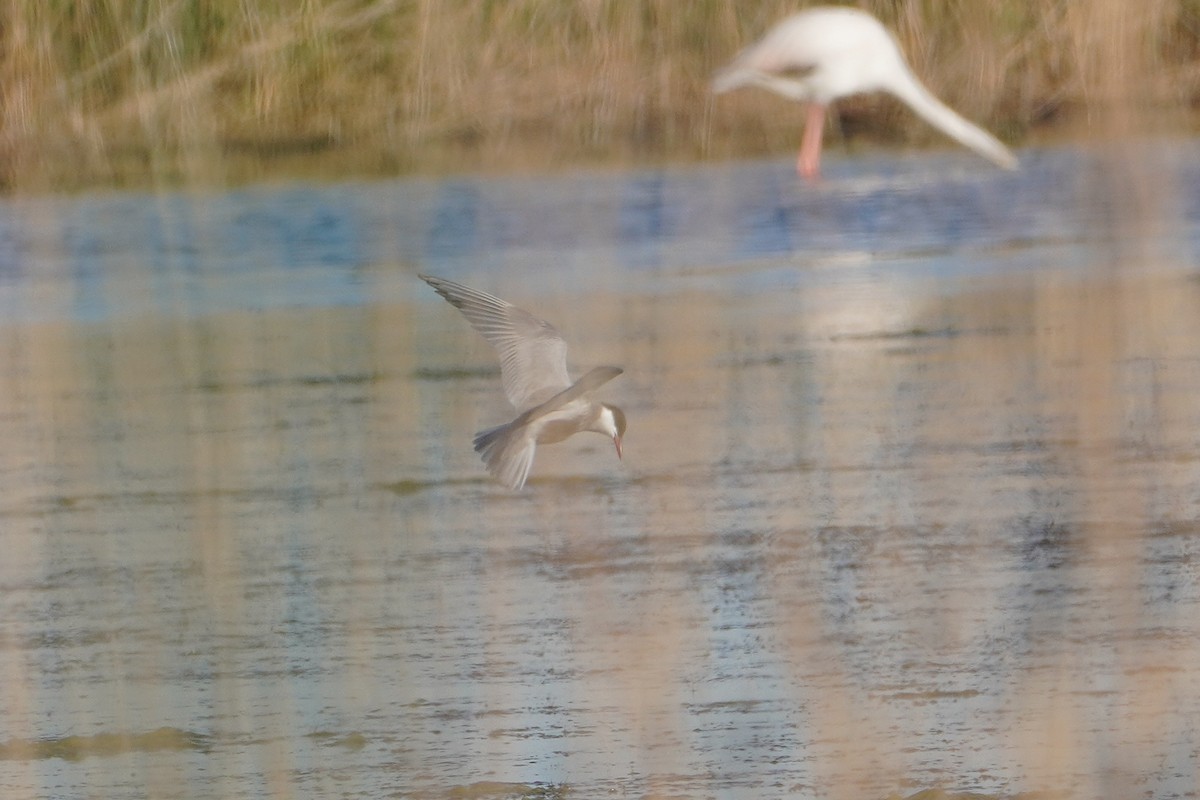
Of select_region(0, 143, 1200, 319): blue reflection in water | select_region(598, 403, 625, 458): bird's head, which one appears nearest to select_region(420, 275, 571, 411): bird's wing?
select_region(598, 403, 625, 458): bird's head

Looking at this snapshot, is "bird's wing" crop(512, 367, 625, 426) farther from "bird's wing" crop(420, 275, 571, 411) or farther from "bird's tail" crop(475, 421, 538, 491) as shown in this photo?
"bird's wing" crop(420, 275, 571, 411)

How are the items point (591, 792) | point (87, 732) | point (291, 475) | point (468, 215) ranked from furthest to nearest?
1. point (468, 215)
2. point (291, 475)
3. point (87, 732)
4. point (591, 792)

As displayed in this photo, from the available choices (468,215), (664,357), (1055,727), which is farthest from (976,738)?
(468,215)

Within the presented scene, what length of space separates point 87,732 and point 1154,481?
7.19 feet

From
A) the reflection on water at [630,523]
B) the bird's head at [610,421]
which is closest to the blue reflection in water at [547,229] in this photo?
the reflection on water at [630,523]

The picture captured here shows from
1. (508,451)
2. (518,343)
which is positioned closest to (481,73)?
(518,343)

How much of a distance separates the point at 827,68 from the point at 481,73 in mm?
1744

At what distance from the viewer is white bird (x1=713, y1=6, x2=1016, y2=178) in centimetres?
937

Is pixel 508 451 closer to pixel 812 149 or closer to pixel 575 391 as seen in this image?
pixel 575 391

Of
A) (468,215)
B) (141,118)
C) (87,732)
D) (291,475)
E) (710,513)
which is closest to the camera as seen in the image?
(87,732)

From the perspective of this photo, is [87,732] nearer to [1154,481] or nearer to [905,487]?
[905,487]

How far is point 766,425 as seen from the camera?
538 centimetres

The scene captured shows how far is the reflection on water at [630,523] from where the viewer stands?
342cm

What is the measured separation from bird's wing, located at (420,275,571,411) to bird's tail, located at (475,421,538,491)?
0.35 metres
